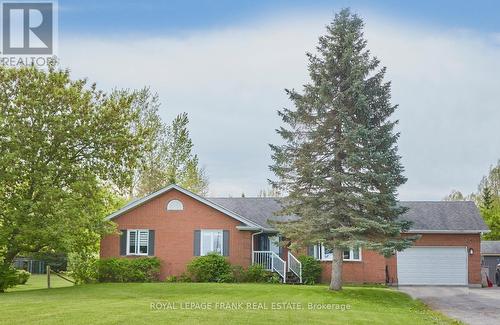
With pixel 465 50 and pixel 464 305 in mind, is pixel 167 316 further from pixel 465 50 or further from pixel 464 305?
pixel 465 50

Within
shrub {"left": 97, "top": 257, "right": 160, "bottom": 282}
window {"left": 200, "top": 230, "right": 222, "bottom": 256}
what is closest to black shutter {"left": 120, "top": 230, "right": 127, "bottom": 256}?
shrub {"left": 97, "top": 257, "right": 160, "bottom": 282}

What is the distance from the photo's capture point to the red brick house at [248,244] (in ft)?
106

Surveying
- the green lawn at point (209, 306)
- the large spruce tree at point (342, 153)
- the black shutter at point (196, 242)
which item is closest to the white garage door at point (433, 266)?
the green lawn at point (209, 306)

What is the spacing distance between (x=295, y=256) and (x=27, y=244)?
Result: 13610 millimetres

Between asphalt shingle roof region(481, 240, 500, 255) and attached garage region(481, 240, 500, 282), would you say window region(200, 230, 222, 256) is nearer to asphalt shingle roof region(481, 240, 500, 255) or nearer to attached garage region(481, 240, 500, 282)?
attached garage region(481, 240, 500, 282)

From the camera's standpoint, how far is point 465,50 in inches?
943

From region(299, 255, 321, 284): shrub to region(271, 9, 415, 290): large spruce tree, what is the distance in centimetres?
657

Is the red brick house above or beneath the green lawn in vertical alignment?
above

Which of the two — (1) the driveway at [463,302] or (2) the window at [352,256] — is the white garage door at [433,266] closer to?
(1) the driveway at [463,302]

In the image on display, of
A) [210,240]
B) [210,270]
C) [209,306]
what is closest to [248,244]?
[210,240]

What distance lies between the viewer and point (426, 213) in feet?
117

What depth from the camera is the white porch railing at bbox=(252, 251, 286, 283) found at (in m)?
31.9

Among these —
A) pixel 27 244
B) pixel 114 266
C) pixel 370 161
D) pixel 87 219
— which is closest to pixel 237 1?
pixel 370 161

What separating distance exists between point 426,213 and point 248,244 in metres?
10.7
